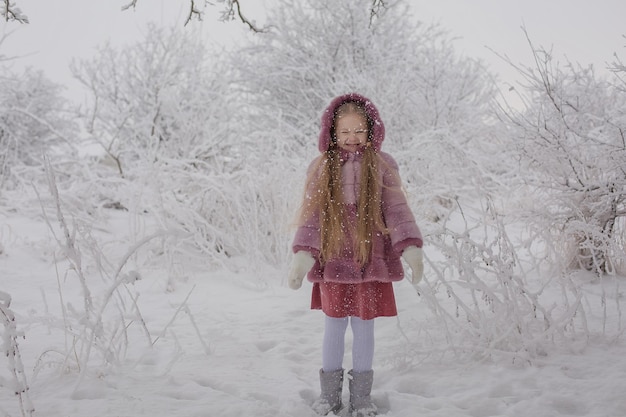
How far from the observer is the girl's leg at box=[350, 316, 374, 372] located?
6.96 feet

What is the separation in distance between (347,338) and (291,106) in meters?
9.82

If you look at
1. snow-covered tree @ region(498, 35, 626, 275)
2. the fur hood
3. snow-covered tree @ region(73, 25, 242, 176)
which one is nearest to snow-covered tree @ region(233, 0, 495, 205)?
snow-covered tree @ region(73, 25, 242, 176)

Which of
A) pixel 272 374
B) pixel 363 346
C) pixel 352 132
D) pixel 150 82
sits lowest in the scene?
pixel 272 374

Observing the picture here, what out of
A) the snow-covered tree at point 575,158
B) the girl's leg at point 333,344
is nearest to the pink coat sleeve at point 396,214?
the girl's leg at point 333,344

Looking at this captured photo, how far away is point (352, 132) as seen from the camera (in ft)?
7.37

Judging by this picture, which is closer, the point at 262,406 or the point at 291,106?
the point at 262,406

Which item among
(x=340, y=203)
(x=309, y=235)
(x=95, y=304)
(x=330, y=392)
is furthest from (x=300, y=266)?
(x=95, y=304)

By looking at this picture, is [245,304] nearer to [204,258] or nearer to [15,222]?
[204,258]

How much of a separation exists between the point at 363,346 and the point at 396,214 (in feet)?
1.87

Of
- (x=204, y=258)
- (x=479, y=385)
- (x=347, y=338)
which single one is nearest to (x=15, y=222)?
(x=204, y=258)

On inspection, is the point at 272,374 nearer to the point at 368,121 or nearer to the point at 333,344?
the point at 333,344

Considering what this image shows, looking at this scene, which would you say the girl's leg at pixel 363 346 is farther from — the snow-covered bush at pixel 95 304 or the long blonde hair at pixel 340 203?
the snow-covered bush at pixel 95 304

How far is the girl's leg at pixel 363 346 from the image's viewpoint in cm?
212

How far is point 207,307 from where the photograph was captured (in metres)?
3.75
